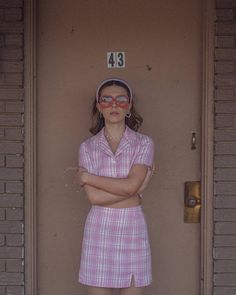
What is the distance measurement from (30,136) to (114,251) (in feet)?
3.37

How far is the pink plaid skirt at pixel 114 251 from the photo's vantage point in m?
3.58

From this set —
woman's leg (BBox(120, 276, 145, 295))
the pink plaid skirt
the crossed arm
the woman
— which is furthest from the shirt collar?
woman's leg (BBox(120, 276, 145, 295))

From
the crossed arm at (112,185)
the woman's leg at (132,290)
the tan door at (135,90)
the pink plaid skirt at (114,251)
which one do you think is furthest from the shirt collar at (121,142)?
the woman's leg at (132,290)

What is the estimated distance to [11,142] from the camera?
4090 mm

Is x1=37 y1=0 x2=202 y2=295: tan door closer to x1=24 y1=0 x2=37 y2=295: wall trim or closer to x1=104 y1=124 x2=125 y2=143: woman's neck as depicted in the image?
x1=24 y1=0 x2=37 y2=295: wall trim

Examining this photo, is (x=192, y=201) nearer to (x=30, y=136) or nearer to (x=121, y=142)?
(x=121, y=142)

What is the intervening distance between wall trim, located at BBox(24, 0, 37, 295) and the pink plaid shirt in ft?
1.88

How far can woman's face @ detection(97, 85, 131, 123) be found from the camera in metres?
3.70

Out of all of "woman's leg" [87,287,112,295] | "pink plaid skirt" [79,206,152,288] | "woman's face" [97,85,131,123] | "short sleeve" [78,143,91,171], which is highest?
"woman's face" [97,85,131,123]

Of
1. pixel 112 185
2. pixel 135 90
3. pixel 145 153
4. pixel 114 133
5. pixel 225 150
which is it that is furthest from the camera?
pixel 135 90

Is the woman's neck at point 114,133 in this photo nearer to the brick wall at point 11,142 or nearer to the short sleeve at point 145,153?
the short sleeve at point 145,153

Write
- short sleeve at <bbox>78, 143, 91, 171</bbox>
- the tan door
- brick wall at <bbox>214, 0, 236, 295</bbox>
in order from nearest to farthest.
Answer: short sleeve at <bbox>78, 143, 91, 171</bbox> → brick wall at <bbox>214, 0, 236, 295</bbox> → the tan door

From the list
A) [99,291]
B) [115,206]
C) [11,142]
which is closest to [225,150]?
[115,206]

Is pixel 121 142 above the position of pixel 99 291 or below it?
above
